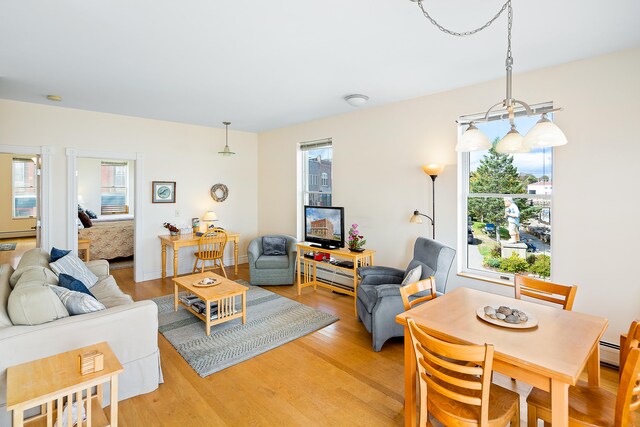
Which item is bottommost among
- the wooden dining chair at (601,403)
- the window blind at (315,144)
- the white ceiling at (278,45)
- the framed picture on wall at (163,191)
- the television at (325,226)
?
the wooden dining chair at (601,403)

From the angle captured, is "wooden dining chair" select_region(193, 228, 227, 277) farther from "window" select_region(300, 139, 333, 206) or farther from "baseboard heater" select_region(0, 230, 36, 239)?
"baseboard heater" select_region(0, 230, 36, 239)

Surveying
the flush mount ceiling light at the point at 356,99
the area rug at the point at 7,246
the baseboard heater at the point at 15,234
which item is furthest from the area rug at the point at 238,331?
the baseboard heater at the point at 15,234

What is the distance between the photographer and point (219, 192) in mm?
6277

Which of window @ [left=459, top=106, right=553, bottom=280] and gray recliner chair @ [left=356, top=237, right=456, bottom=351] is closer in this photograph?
gray recliner chair @ [left=356, top=237, right=456, bottom=351]

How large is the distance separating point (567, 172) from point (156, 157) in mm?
5610

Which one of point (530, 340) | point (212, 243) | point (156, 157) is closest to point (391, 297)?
point (530, 340)

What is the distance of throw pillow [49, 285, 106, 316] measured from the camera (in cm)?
233

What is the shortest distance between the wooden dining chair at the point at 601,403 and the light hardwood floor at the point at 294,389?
64cm

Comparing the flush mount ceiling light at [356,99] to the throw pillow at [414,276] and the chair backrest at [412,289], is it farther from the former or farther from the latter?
the chair backrest at [412,289]

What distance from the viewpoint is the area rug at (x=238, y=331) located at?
3.01m

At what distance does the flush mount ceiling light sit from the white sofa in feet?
10.2

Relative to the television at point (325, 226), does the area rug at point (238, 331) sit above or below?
below

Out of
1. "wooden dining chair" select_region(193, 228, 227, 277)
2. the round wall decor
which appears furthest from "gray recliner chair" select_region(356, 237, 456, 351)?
the round wall decor

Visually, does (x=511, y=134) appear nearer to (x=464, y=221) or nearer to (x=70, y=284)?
(x=464, y=221)
